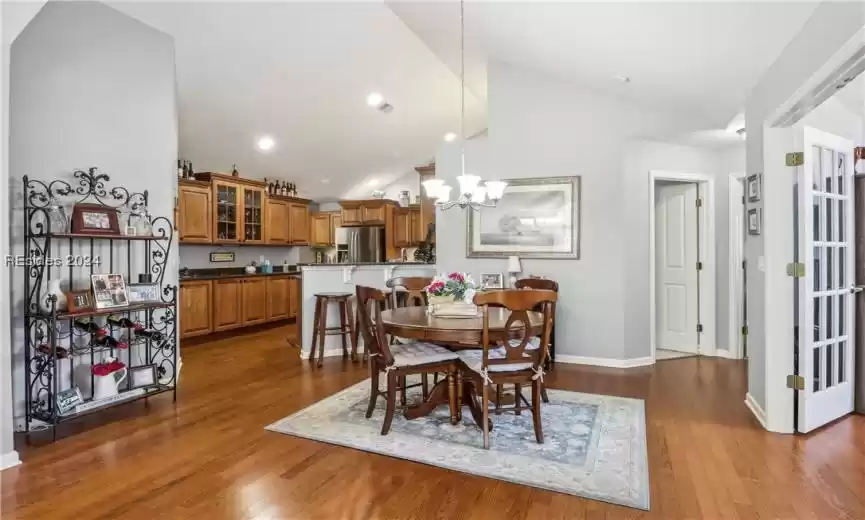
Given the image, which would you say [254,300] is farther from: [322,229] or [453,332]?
[453,332]

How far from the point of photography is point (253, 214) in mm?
7332

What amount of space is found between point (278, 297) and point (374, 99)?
3339mm

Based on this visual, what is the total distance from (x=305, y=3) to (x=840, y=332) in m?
5.00

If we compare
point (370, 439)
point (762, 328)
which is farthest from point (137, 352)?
point (762, 328)

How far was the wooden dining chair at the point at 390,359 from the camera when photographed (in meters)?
3.03

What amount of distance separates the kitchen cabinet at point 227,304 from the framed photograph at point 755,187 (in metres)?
6.00

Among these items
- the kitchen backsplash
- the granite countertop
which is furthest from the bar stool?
the kitchen backsplash

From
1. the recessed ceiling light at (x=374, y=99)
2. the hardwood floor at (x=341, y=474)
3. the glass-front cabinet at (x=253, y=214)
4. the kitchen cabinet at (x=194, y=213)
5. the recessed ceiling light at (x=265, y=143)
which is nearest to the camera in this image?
the hardwood floor at (x=341, y=474)

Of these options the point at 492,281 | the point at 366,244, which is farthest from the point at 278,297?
the point at 492,281

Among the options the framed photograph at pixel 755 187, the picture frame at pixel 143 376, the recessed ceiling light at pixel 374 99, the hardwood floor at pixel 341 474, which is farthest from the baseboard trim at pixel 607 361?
the recessed ceiling light at pixel 374 99

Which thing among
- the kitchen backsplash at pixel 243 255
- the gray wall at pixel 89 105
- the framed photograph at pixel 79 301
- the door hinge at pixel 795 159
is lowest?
the framed photograph at pixel 79 301

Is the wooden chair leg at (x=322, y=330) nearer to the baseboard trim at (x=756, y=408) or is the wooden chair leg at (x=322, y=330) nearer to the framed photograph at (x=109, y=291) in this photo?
the framed photograph at (x=109, y=291)

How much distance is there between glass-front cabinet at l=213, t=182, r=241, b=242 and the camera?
22.1 ft

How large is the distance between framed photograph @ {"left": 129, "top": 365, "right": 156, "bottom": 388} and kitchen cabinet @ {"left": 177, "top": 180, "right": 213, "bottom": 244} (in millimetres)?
3052
